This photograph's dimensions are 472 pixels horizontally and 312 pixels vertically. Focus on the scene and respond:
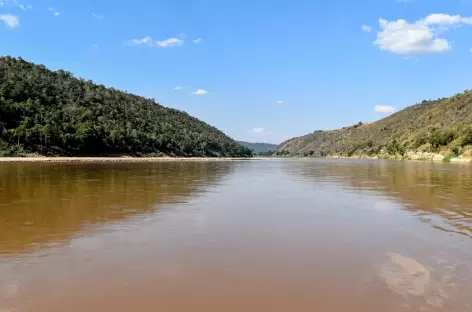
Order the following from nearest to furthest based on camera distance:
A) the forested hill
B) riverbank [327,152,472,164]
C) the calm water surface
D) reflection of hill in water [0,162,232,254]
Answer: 1. the calm water surface
2. reflection of hill in water [0,162,232,254]
3. riverbank [327,152,472,164]
4. the forested hill

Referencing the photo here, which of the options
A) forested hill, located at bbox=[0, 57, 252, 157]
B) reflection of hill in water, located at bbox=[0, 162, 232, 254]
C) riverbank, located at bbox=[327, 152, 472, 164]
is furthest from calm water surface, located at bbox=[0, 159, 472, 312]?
riverbank, located at bbox=[327, 152, 472, 164]

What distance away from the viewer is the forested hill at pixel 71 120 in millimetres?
96750

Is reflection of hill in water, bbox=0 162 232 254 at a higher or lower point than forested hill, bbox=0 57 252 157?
lower

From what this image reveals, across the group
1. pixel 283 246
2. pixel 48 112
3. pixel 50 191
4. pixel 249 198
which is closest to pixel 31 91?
pixel 48 112

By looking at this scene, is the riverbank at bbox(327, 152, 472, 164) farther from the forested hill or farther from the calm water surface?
the calm water surface

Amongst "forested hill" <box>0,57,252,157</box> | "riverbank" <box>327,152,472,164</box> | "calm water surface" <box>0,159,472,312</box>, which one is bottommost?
"calm water surface" <box>0,159,472,312</box>

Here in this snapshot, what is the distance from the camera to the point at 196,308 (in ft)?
Answer: 21.0

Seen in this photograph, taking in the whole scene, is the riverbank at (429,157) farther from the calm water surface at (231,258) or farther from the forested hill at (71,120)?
the calm water surface at (231,258)

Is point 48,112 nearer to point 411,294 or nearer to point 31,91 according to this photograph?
point 31,91

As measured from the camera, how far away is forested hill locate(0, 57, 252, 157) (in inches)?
3809

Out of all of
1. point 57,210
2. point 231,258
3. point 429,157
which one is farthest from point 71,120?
point 231,258

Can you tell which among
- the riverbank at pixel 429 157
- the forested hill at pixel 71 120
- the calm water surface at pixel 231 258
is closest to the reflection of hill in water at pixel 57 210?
Answer: the calm water surface at pixel 231 258

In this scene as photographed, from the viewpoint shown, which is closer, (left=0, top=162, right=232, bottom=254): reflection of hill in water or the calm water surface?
the calm water surface

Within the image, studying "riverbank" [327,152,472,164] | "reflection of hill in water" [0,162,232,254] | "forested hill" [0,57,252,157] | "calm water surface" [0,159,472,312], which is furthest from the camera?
"forested hill" [0,57,252,157]
